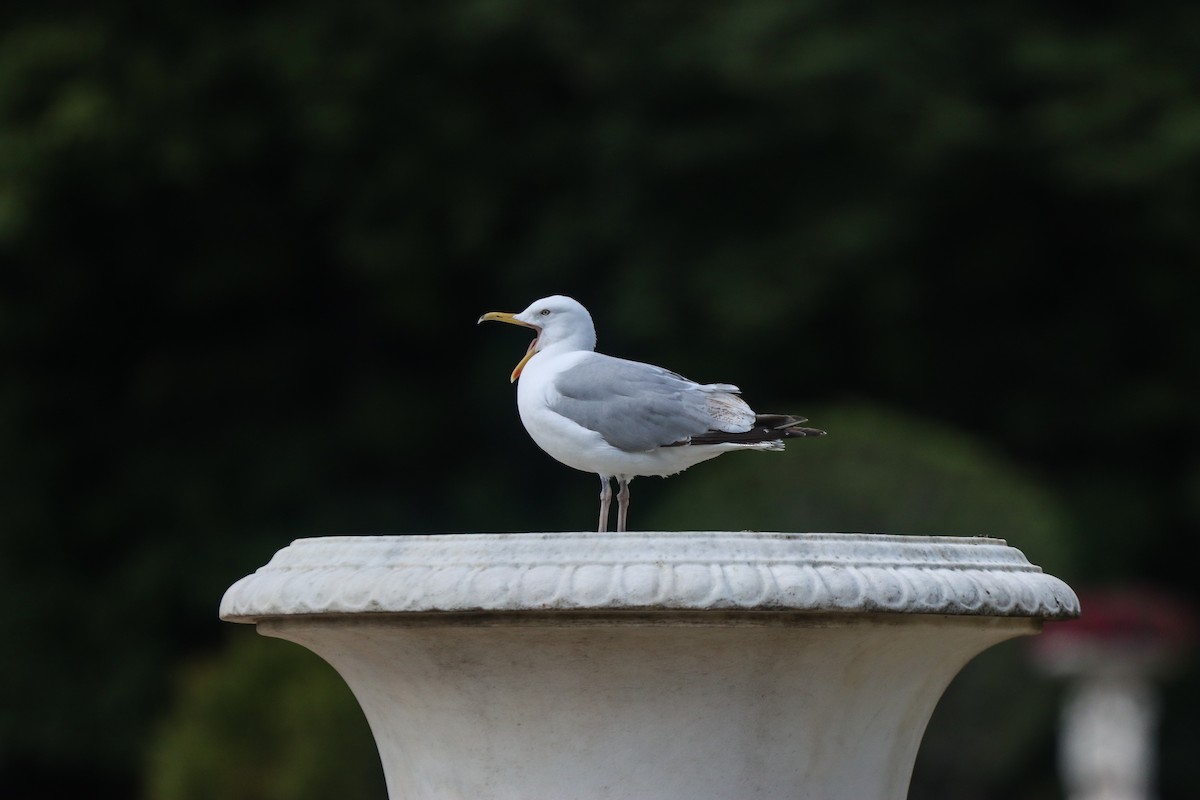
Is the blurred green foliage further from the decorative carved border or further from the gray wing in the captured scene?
the decorative carved border

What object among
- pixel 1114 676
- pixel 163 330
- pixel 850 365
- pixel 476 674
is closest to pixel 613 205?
pixel 850 365

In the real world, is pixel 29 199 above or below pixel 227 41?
below

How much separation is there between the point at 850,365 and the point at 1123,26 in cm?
253

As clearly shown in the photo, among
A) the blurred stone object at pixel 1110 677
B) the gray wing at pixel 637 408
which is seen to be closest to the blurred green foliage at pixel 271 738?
the blurred stone object at pixel 1110 677

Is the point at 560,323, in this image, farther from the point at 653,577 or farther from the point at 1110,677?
the point at 1110,677

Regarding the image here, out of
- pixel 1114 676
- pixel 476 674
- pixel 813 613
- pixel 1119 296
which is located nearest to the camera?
pixel 813 613

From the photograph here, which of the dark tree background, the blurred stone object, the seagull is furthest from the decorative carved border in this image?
the dark tree background

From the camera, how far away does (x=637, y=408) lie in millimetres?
2588

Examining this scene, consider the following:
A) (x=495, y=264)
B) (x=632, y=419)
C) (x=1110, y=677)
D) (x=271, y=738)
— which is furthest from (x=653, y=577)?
(x=495, y=264)

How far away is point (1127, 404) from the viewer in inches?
396

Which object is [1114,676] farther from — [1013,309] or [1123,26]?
[1123,26]

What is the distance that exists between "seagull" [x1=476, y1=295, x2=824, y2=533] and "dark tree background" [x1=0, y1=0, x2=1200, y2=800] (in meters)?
5.97

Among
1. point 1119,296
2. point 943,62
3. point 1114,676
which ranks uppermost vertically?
point 943,62

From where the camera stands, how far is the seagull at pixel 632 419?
8.48 feet
